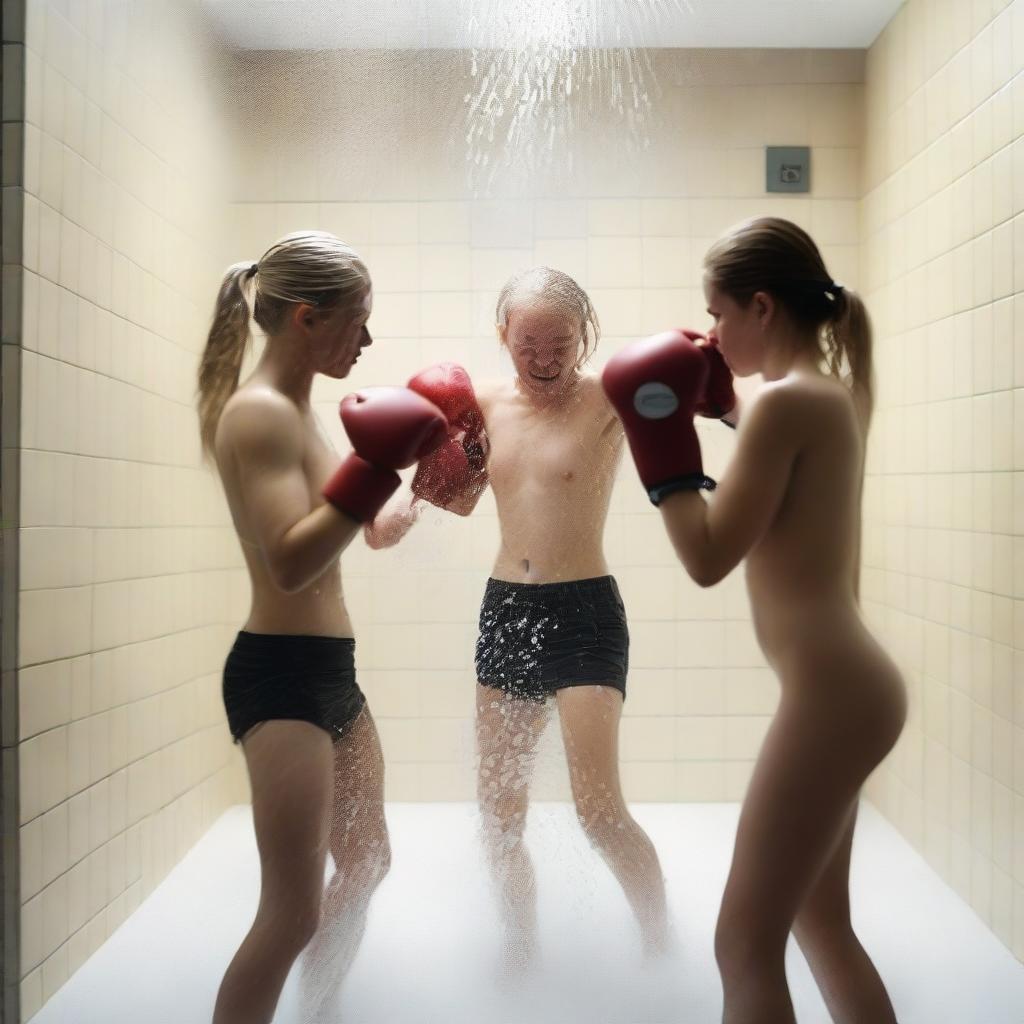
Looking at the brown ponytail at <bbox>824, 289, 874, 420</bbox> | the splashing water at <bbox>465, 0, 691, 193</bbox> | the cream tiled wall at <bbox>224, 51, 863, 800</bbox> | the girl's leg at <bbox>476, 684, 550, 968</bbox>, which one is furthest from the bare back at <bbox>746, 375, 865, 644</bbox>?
the splashing water at <bbox>465, 0, 691, 193</bbox>

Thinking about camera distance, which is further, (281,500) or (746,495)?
(281,500)

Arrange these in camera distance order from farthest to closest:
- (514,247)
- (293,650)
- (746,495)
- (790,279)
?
1. (514,247)
2. (293,650)
3. (790,279)
4. (746,495)

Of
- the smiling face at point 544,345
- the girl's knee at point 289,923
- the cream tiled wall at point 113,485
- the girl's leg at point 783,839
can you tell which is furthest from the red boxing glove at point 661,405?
the girl's knee at point 289,923

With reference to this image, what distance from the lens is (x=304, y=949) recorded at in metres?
1.58

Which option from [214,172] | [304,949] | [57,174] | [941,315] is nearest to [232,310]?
[214,172]

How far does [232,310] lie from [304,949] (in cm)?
105

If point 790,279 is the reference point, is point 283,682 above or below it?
below

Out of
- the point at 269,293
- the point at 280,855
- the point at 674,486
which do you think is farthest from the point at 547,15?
the point at 280,855

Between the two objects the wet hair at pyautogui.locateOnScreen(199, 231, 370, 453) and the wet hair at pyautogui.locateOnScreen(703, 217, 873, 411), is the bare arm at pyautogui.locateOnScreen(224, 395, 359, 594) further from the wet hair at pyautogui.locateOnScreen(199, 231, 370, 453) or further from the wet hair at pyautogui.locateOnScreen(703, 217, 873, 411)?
the wet hair at pyautogui.locateOnScreen(703, 217, 873, 411)

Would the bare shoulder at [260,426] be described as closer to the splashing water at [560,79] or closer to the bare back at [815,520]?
the splashing water at [560,79]

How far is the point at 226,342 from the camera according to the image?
5.18 ft

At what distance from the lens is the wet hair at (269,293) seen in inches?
60.5

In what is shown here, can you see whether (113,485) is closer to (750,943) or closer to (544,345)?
(544,345)

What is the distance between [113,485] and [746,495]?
1070 mm
